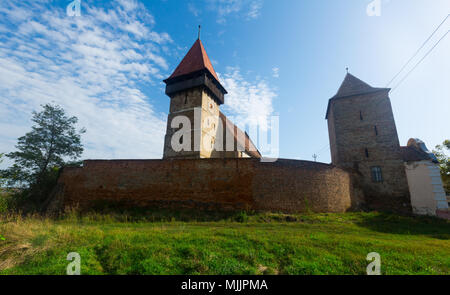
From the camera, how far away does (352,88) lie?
17.1 m

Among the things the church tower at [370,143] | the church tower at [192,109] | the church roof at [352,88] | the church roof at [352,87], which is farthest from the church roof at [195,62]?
the church tower at [370,143]

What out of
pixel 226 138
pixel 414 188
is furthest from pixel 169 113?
pixel 414 188

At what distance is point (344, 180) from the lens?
12.7 metres

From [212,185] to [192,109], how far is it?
25.9 feet

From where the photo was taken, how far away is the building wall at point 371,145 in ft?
46.3

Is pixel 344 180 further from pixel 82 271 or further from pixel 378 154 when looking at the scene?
pixel 82 271

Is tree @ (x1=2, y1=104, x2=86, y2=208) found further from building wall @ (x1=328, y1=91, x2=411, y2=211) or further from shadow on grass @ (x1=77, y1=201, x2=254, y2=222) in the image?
building wall @ (x1=328, y1=91, x2=411, y2=211)

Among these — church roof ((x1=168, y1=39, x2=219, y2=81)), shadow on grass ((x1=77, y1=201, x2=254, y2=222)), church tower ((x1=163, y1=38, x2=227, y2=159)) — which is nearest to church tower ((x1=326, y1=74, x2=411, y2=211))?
church tower ((x1=163, y1=38, x2=227, y2=159))

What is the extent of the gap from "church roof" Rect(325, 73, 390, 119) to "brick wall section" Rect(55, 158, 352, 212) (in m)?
8.46

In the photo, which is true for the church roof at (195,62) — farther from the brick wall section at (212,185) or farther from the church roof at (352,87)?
the church roof at (352,87)

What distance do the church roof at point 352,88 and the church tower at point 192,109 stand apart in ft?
35.1

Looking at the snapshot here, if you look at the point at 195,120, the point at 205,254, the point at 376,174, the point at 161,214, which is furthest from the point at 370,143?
the point at 205,254

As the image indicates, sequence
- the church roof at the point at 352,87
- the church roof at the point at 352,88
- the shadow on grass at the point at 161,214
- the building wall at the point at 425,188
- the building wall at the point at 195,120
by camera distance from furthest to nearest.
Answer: the church roof at the point at 352,87
the church roof at the point at 352,88
the building wall at the point at 195,120
the building wall at the point at 425,188
the shadow on grass at the point at 161,214
